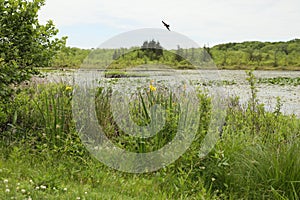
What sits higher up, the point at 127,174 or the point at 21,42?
the point at 21,42

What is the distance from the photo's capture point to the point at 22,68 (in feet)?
15.7

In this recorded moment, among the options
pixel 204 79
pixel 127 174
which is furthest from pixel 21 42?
pixel 204 79

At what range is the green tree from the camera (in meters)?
4.41

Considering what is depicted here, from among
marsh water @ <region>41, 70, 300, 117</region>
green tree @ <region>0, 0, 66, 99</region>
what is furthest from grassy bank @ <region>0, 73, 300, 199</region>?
marsh water @ <region>41, 70, 300, 117</region>

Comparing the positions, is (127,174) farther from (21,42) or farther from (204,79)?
(204,79)

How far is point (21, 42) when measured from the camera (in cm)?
465

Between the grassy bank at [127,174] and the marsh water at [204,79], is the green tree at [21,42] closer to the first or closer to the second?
the grassy bank at [127,174]

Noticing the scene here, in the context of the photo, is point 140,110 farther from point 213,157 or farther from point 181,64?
point 213,157

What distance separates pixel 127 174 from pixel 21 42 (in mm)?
2377

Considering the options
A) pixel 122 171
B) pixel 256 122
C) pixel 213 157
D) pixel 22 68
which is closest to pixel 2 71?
pixel 22 68

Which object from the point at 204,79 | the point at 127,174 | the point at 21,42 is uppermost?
the point at 21,42

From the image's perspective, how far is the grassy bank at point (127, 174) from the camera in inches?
130

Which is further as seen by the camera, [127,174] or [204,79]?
[204,79]

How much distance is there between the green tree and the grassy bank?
0.47m
